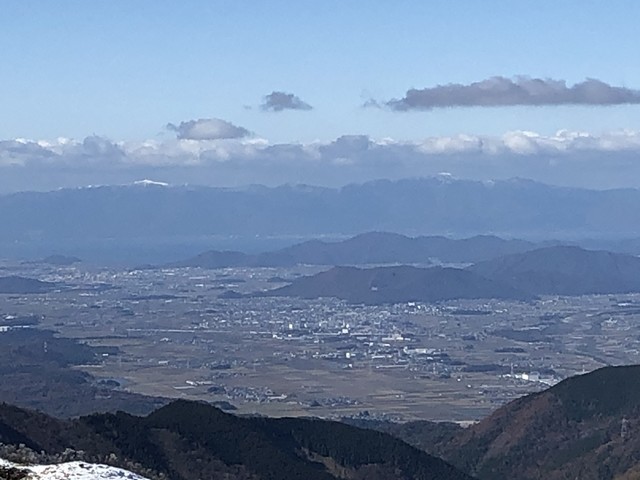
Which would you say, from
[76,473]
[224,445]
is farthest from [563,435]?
[76,473]

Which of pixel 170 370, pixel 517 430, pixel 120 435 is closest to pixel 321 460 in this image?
pixel 120 435

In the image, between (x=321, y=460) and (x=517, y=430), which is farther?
(x=517, y=430)

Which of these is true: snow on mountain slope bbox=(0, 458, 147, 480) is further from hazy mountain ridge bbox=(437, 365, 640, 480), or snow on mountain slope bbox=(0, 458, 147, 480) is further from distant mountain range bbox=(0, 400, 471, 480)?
hazy mountain ridge bbox=(437, 365, 640, 480)

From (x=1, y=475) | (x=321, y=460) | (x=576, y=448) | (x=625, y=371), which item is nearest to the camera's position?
(x=1, y=475)

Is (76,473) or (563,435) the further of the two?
(563,435)

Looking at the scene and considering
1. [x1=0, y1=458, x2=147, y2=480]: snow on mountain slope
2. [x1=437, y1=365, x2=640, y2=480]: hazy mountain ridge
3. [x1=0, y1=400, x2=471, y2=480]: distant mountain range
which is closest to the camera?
[x1=0, y1=458, x2=147, y2=480]: snow on mountain slope

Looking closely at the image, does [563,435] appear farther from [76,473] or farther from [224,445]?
[76,473]

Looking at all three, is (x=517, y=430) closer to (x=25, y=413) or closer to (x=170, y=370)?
(x=25, y=413)

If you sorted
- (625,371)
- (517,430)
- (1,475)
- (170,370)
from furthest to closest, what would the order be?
1. (170,370)
2. (625,371)
3. (517,430)
4. (1,475)

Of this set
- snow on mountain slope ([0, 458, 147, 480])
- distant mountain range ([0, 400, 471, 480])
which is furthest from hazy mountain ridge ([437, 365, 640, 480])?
snow on mountain slope ([0, 458, 147, 480])
